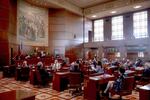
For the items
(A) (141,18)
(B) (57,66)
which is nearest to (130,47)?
(A) (141,18)

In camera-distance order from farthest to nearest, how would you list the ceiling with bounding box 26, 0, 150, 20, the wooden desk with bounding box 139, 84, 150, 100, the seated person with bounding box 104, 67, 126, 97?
1. the ceiling with bounding box 26, 0, 150, 20
2. the seated person with bounding box 104, 67, 126, 97
3. the wooden desk with bounding box 139, 84, 150, 100

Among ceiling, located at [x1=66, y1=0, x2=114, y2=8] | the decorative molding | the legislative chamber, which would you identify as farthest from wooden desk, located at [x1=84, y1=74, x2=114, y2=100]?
ceiling, located at [x1=66, y1=0, x2=114, y2=8]

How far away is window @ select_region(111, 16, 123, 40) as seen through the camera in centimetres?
1875

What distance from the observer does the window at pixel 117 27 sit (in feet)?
61.5

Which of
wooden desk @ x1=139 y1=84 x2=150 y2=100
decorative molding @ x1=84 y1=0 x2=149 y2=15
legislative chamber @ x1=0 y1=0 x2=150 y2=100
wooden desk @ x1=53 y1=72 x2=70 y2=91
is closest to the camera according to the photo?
wooden desk @ x1=139 y1=84 x2=150 y2=100

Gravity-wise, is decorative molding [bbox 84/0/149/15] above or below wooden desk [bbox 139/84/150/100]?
above

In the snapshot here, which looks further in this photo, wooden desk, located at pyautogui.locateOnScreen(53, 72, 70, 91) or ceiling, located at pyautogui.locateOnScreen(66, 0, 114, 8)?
ceiling, located at pyautogui.locateOnScreen(66, 0, 114, 8)

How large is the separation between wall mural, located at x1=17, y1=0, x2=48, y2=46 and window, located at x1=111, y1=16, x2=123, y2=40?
856 cm

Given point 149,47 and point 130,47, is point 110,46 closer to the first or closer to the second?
point 130,47

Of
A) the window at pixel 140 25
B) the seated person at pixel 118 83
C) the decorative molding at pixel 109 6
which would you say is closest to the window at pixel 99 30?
the decorative molding at pixel 109 6

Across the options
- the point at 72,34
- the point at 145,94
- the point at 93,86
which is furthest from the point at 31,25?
the point at 145,94

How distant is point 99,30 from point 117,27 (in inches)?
109

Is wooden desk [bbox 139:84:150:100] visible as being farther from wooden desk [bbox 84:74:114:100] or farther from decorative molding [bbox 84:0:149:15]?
decorative molding [bbox 84:0:149:15]

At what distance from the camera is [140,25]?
1728cm
